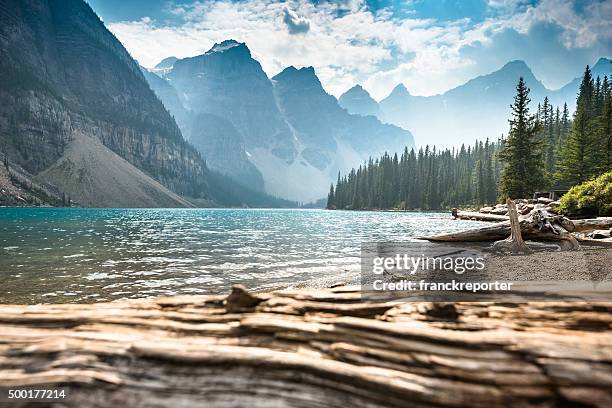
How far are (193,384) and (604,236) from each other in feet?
65.7

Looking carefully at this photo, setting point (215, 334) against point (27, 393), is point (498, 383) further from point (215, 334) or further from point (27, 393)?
point (27, 393)

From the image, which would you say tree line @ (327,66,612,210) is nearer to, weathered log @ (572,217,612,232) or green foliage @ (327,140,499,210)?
green foliage @ (327,140,499,210)

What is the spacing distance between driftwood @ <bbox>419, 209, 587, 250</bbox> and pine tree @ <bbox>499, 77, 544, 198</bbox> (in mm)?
35125

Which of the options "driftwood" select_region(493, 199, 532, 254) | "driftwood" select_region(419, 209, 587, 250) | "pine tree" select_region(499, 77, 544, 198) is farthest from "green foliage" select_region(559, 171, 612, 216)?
"pine tree" select_region(499, 77, 544, 198)

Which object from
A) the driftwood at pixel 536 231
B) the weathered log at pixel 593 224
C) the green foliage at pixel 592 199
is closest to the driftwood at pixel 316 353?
the driftwood at pixel 536 231

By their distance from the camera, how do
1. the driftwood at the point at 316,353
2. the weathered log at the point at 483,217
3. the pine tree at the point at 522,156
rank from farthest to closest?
the pine tree at the point at 522,156 < the weathered log at the point at 483,217 < the driftwood at the point at 316,353

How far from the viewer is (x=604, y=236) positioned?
15.7 metres

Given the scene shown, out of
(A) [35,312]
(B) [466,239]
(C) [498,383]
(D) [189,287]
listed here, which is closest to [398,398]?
(C) [498,383]

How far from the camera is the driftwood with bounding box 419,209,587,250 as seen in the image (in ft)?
46.5

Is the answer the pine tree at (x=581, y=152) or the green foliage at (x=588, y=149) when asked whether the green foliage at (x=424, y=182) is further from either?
the green foliage at (x=588, y=149)

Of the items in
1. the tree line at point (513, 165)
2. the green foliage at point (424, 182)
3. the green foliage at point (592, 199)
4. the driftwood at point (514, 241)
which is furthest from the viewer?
the green foliage at point (424, 182)

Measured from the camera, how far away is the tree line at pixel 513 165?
48031mm

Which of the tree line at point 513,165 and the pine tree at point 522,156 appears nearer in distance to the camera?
the pine tree at point 522,156

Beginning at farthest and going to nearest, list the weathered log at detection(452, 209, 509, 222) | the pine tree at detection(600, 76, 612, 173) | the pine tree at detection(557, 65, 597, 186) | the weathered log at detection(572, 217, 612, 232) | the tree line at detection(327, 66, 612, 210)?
the pine tree at detection(557, 65, 597, 186) < the pine tree at detection(600, 76, 612, 173) < the tree line at detection(327, 66, 612, 210) < the weathered log at detection(452, 209, 509, 222) < the weathered log at detection(572, 217, 612, 232)
